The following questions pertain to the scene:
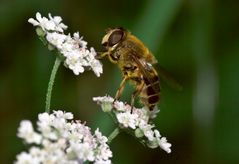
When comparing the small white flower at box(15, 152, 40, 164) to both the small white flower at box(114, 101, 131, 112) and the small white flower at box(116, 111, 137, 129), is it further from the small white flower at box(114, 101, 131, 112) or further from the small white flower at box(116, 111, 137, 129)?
the small white flower at box(114, 101, 131, 112)

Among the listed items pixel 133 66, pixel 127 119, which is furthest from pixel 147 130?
pixel 133 66

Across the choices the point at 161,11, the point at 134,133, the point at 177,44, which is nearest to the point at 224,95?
the point at 177,44

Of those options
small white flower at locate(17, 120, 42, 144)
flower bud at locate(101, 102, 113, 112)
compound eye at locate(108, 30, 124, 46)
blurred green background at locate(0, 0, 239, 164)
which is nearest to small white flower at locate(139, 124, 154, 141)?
flower bud at locate(101, 102, 113, 112)

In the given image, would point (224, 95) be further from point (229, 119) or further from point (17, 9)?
point (17, 9)

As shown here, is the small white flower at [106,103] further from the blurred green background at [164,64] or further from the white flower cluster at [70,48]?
the blurred green background at [164,64]

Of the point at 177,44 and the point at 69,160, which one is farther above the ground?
the point at 177,44
